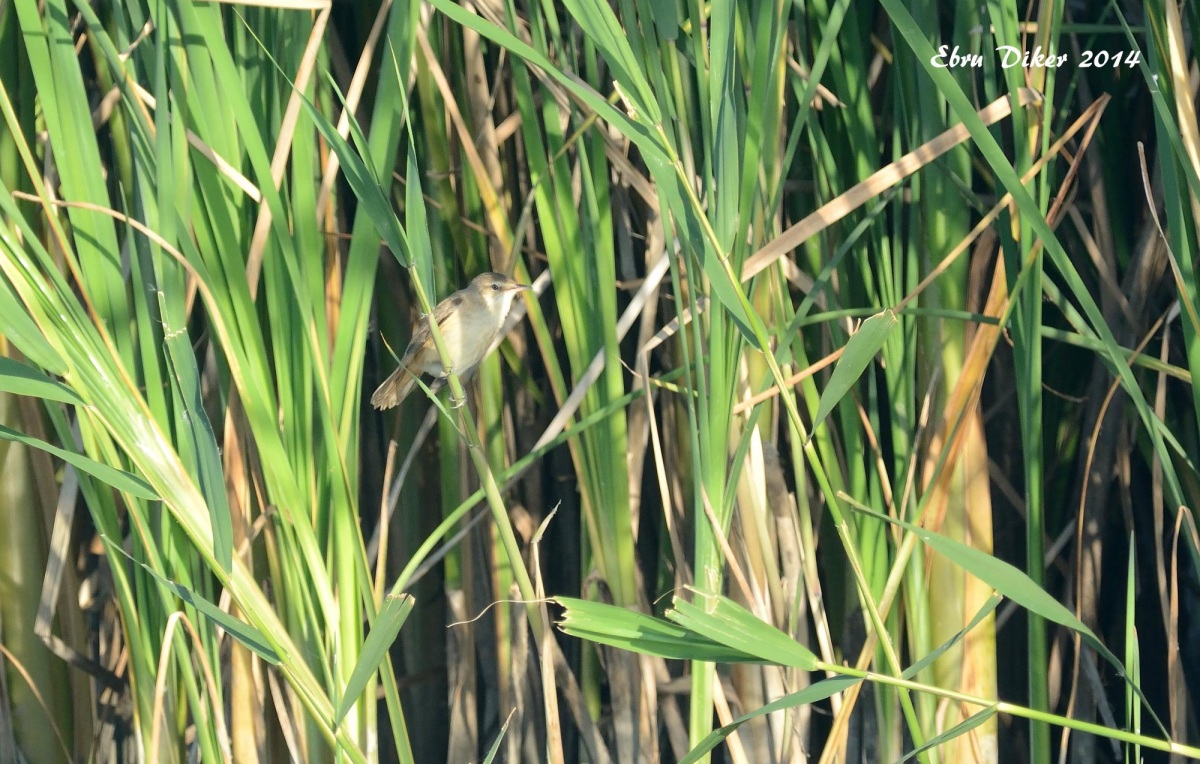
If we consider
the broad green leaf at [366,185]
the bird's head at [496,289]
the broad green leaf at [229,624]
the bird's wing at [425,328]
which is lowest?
the broad green leaf at [229,624]

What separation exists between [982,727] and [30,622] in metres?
1.59

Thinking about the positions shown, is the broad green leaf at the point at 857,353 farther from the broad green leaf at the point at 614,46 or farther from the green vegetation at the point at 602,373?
the broad green leaf at the point at 614,46

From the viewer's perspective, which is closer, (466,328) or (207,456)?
(207,456)

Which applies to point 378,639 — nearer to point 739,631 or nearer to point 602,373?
point 739,631

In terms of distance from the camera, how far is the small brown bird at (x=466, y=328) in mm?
1828

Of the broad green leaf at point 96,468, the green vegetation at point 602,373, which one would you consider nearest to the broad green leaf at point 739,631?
the green vegetation at point 602,373

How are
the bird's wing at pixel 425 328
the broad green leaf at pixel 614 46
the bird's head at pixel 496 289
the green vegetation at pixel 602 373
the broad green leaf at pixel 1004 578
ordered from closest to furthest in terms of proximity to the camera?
the broad green leaf at pixel 1004 578, the broad green leaf at pixel 614 46, the green vegetation at pixel 602 373, the bird's head at pixel 496 289, the bird's wing at pixel 425 328

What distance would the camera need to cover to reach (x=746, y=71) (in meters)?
1.50

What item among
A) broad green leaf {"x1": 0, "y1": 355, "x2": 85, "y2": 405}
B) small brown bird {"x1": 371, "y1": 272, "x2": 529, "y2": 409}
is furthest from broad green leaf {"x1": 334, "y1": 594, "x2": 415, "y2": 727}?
small brown bird {"x1": 371, "y1": 272, "x2": 529, "y2": 409}

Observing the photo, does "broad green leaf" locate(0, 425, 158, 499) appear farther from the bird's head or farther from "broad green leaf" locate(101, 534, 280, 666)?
the bird's head

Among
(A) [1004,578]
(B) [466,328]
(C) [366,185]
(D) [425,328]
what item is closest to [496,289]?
(B) [466,328]

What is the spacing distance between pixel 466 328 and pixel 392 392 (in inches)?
9.7

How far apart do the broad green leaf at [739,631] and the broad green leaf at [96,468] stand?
57 centimetres

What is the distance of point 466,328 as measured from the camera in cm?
188
